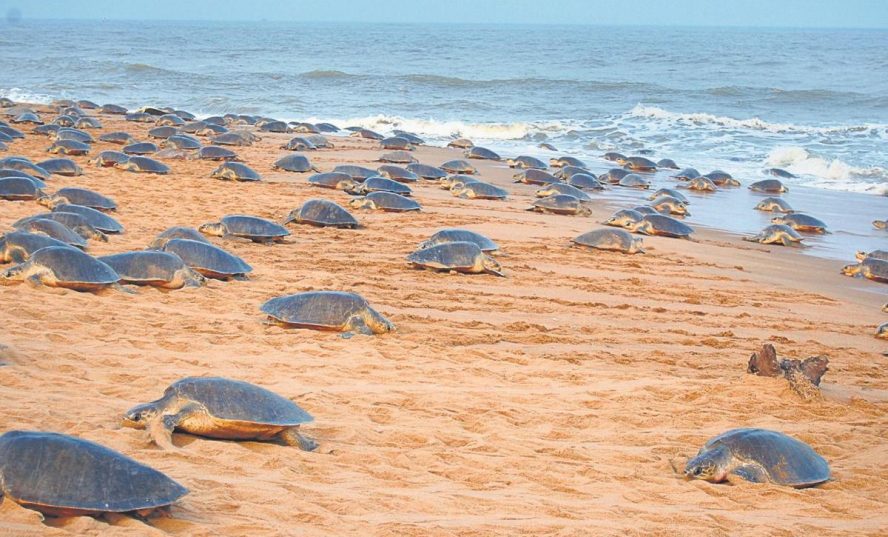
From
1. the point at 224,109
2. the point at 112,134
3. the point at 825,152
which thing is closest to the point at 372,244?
the point at 112,134

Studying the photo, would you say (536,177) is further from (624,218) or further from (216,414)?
(216,414)

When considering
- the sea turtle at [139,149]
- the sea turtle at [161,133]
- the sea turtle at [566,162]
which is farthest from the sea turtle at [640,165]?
the sea turtle at [161,133]

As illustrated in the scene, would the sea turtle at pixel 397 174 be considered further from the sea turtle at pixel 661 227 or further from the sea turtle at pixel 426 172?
the sea turtle at pixel 661 227

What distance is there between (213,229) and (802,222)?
Answer: 7971 millimetres

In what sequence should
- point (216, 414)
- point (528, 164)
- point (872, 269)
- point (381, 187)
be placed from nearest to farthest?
point (216, 414), point (872, 269), point (381, 187), point (528, 164)

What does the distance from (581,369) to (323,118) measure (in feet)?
77.8

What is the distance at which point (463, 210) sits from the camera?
12750 mm

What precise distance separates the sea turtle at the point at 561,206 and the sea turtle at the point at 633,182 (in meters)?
3.51

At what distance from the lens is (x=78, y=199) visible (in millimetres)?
10469

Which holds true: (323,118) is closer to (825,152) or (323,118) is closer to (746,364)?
(825,152)

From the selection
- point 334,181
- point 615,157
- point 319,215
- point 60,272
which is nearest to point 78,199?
Result: point 319,215

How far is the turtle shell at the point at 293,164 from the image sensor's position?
15.4 meters

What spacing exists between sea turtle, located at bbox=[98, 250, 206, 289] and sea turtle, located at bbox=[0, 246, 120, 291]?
0.30 metres

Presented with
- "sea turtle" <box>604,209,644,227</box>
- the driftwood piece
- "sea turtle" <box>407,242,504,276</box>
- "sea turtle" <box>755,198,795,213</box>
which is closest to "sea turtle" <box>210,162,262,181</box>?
"sea turtle" <box>604,209,644,227</box>
